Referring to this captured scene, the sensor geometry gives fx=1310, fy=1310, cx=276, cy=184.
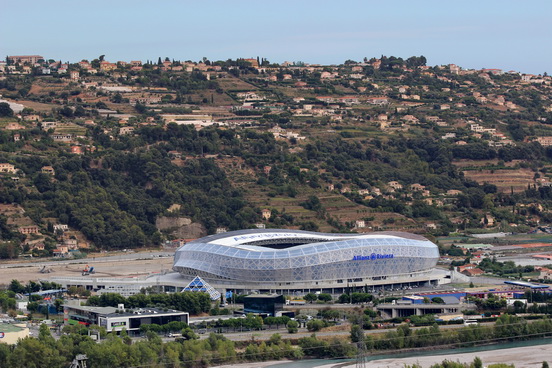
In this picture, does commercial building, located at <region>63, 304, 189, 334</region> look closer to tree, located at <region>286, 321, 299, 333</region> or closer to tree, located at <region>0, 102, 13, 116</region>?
tree, located at <region>286, 321, 299, 333</region>

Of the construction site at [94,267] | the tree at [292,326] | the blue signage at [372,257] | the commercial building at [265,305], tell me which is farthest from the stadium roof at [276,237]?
the tree at [292,326]

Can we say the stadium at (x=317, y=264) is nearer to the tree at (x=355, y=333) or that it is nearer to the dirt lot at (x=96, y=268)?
the dirt lot at (x=96, y=268)

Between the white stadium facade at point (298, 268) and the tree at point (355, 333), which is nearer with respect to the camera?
the tree at point (355, 333)

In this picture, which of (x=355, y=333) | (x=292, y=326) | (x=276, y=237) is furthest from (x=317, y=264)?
(x=355, y=333)

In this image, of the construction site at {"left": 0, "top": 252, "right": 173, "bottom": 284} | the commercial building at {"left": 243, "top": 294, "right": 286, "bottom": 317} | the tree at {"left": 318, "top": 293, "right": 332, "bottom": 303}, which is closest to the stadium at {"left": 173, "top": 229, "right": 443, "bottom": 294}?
the tree at {"left": 318, "top": 293, "right": 332, "bottom": 303}

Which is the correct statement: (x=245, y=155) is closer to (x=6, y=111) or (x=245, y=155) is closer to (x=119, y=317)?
(x=6, y=111)
